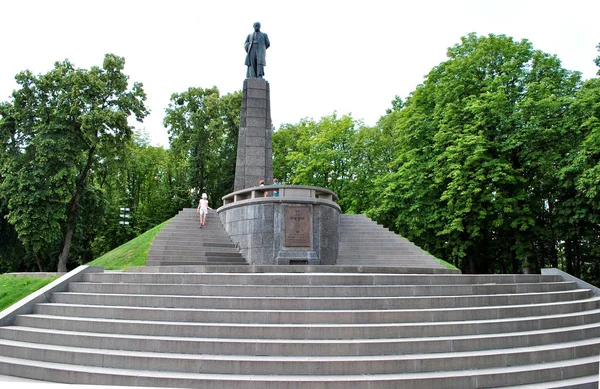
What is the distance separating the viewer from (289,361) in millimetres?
7168

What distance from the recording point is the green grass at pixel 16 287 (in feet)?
42.0

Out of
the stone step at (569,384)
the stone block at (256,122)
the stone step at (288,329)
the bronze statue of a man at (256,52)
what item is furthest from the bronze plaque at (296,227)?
the stone step at (569,384)

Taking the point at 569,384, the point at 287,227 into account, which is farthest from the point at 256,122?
the point at 569,384

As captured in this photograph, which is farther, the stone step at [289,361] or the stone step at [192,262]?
the stone step at [192,262]

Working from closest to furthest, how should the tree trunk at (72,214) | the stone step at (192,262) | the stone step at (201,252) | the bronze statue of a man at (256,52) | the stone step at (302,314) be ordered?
the stone step at (302,314) < the stone step at (192,262) < the stone step at (201,252) < the bronze statue of a man at (256,52) < the tree trunk at (72,214)

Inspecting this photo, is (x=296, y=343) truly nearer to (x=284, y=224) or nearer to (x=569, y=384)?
(x=569, y=384)

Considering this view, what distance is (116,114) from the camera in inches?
1038

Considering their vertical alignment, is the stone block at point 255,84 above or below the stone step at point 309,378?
above

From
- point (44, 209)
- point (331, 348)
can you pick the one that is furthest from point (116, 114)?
point (331, 348)

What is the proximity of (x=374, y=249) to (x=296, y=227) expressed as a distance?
15.1 ft

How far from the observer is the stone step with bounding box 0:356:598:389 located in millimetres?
6727

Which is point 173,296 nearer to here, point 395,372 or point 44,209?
point 395,372

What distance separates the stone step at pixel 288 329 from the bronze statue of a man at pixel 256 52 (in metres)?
15.3

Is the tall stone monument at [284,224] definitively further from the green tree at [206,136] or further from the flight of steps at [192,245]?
the green tree at [206,136]
